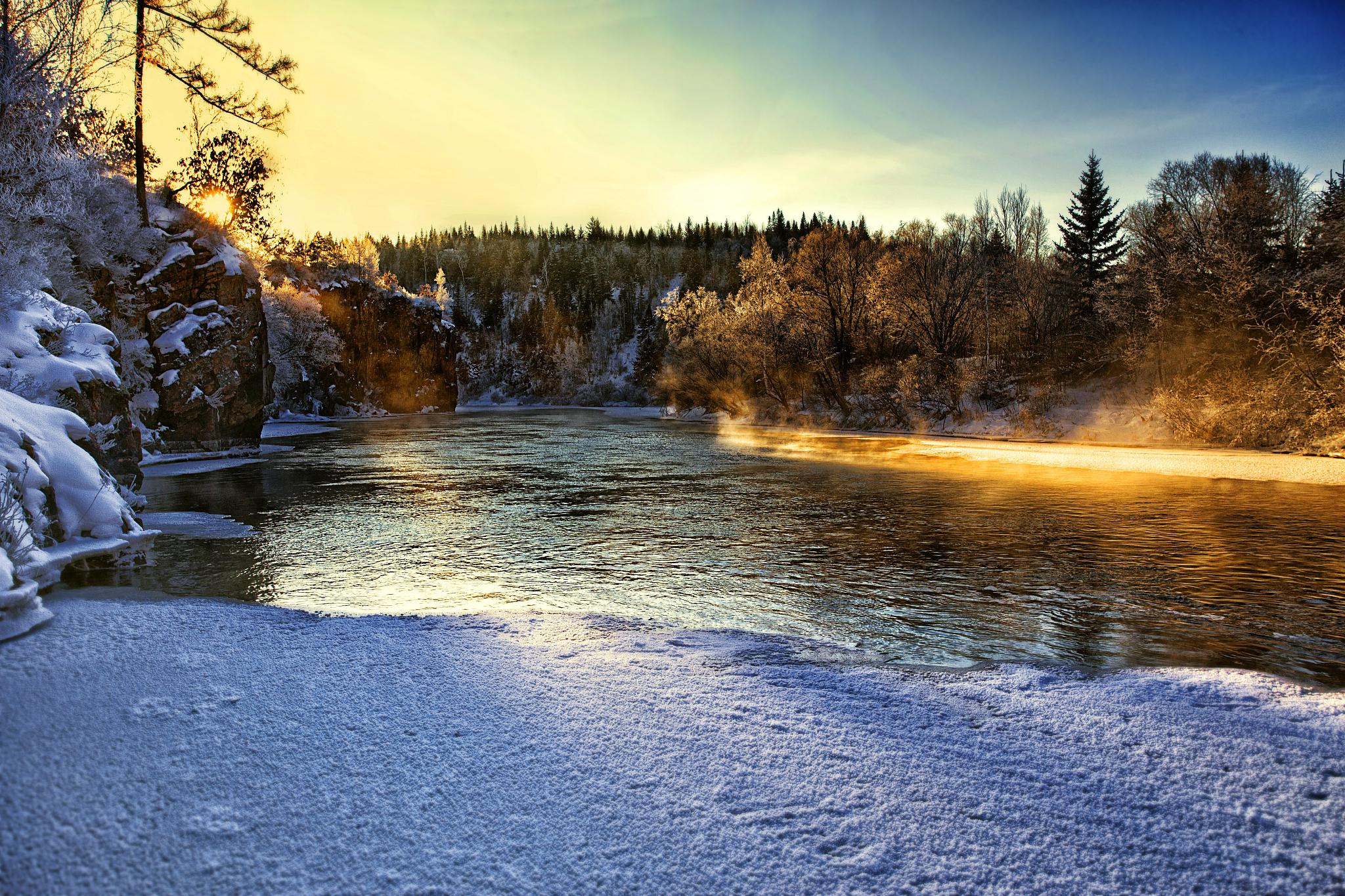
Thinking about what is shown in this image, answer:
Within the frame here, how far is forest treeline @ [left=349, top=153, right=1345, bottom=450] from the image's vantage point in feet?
73.2

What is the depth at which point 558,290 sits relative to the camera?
518 feet

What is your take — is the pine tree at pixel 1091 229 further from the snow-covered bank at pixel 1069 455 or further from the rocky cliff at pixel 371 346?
the rocky cliff at pixel 371 346

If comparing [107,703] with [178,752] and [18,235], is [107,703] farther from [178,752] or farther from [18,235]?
[18,235]

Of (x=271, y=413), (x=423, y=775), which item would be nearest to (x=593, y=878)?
(x=423, y=775)

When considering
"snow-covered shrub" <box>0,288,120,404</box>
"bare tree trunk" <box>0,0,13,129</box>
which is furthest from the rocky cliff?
"snow-covered shrub" <box>0,288,120,404</box>

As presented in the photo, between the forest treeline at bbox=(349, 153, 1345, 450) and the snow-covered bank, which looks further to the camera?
the forest treeline at bbox=(349, 153, 1345, 450)

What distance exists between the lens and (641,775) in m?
3.05

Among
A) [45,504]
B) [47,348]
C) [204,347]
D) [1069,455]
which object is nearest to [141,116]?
[204,347]

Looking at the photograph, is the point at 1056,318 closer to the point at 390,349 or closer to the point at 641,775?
the point at 641,775

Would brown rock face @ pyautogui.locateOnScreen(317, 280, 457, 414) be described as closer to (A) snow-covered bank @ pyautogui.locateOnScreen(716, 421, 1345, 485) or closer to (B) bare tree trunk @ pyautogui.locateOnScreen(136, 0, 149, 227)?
(B) bare tree trunk @ pyautogui.locateOnScreen(136, 0, 149, 227)

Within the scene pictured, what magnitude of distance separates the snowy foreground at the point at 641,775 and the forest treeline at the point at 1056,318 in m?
21.9

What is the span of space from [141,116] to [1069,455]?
31.4 m

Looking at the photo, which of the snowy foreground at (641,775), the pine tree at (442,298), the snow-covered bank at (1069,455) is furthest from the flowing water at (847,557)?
the pine tree at (442,298)

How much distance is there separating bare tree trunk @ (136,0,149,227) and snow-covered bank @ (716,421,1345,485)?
22.7 m
